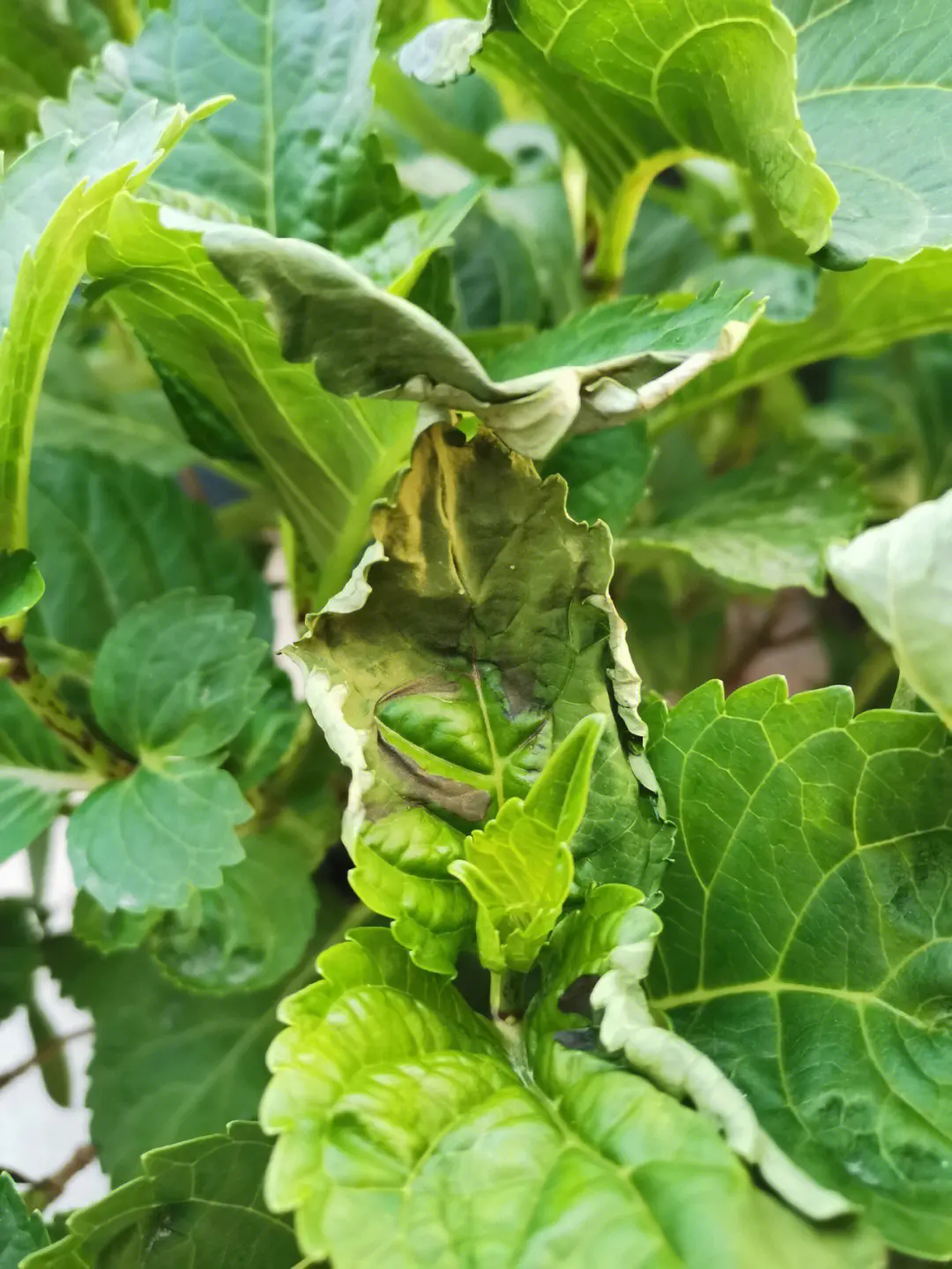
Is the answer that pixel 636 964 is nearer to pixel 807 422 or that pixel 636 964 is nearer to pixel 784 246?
pixel 784 246

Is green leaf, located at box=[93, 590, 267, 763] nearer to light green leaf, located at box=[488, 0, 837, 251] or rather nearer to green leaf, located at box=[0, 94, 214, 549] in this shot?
green leaf, located at box=[0, 94, 214, 549]

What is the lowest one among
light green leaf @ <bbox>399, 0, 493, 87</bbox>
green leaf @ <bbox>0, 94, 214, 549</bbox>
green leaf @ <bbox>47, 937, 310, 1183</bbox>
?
green leaf @ <bbox>47, 937, 310, 1183</bbox>

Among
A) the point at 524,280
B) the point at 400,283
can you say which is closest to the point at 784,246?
the point at 524,280

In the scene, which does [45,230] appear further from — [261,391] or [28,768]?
[28,768]

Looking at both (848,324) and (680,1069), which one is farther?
(848,324)

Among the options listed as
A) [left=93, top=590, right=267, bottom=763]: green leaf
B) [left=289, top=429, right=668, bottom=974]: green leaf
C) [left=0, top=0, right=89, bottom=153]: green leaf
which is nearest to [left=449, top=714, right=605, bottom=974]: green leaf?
[left=289, top=429, right=668, bottom=974]: green leaf

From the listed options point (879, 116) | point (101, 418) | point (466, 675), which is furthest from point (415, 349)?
A: point (101, 418)

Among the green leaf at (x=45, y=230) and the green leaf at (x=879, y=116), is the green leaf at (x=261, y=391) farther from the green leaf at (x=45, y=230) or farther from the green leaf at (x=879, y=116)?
the green leaf at (x=879, y=116)
